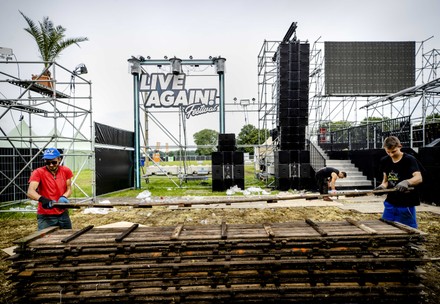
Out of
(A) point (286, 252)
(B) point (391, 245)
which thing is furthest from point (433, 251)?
(A) point (286, 252)

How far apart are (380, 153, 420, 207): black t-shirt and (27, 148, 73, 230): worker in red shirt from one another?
486 cm

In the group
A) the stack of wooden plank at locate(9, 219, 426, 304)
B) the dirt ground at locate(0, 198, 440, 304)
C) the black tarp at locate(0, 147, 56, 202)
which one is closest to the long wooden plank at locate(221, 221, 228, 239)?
the stack of wooden plank at locate(9, 219, 426, 304)

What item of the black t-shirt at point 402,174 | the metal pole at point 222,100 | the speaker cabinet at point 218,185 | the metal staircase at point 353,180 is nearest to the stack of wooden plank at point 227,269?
the black t-shirt at point 402,174

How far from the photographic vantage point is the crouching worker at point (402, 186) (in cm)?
320

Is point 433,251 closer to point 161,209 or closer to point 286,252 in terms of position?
point 286,252

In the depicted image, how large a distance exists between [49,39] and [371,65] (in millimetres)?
28688

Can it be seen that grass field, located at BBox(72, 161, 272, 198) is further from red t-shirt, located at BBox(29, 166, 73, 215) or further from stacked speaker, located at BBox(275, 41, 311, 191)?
red t-shirt, located at BBox(29, 166, 73, 215)

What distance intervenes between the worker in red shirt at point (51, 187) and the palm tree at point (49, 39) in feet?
49.0

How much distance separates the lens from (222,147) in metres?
12.2

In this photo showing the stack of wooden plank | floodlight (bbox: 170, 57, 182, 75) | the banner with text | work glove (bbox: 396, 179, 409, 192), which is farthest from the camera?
the banner with text

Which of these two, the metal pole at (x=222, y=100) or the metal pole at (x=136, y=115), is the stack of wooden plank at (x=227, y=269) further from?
the metal pole at (x=222, y=100)

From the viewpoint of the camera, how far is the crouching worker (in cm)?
320

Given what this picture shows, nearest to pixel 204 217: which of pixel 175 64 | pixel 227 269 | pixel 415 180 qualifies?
pixel 227 269

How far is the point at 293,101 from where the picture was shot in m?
12.0
